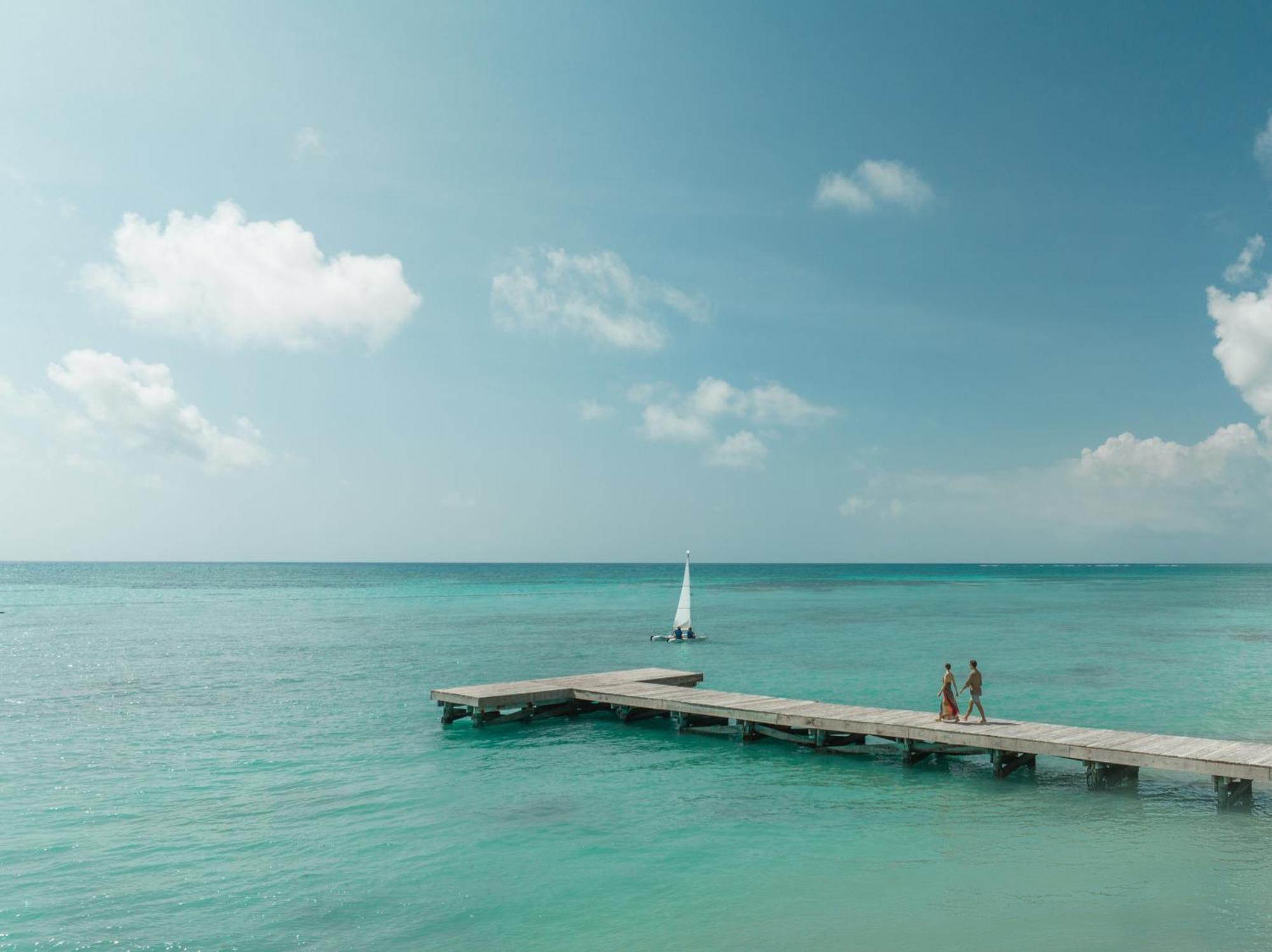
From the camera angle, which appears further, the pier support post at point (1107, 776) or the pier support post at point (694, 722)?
the pier support post at point (694, 722)

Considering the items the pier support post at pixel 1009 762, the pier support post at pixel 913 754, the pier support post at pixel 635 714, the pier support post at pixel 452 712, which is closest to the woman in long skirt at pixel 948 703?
the pier support post at pixel 913 754

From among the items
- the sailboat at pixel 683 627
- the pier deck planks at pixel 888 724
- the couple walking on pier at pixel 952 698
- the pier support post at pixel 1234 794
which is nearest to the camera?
the pier support post at pixel 1234 794

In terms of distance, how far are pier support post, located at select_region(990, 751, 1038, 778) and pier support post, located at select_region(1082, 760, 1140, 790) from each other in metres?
1.75

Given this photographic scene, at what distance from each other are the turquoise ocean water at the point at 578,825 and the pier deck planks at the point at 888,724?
3.05 feet

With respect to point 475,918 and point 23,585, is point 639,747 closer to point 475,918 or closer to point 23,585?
point 475,918

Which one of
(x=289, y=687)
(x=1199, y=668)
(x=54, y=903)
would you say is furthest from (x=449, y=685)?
(x=1199, y=668)

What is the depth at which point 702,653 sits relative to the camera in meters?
51.1

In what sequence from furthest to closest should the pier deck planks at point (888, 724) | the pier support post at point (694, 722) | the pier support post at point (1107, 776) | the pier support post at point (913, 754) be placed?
1. the pier support post at point (694, 722)
2. the pier support post at point (913, 754)
3. the pier support post at point (1107, 776)
4. the pier deck planks at point (888, 724)

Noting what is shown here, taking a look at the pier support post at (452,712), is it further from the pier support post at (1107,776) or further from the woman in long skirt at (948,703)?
the pier support post at (1107,776)

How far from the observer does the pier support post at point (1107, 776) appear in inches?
827

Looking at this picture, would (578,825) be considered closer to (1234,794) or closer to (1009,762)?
(1009,762)

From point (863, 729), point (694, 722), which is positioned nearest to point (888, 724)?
point (863, 729)

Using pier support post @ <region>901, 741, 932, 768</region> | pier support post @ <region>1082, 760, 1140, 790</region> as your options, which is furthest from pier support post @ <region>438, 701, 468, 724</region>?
pier support post @ <region>1082, 760, 1140, 790</region>

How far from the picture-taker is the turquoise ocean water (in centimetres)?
1387
